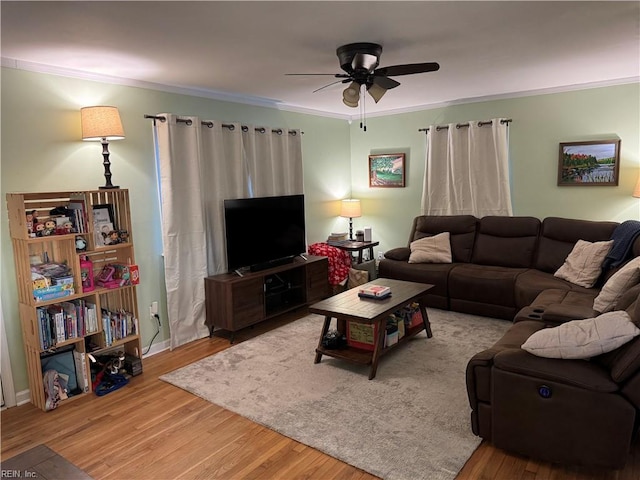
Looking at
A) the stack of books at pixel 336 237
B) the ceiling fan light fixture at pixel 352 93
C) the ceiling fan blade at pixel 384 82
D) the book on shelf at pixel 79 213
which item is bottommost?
the stack of books at pixel 336 237

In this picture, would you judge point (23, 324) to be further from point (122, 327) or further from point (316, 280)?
point (316, 280)

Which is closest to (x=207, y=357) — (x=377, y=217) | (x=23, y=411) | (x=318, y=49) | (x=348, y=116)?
(x=23, y=411)

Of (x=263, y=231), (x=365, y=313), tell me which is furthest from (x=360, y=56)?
(x=263, y=231)

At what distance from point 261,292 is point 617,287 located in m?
3.00

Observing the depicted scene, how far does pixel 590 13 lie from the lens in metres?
2.56

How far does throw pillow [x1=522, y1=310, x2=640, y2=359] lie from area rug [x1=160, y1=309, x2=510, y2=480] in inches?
28.2

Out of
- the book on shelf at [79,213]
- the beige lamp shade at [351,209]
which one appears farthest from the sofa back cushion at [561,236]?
the book on shelf at [79,213]

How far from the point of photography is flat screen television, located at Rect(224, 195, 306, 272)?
4.41 metres

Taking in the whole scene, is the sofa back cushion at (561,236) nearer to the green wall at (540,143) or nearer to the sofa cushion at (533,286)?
the sofa cushion at (533,286)

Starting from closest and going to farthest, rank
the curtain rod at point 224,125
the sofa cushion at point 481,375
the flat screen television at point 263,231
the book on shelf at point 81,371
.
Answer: the sofa cushion at point 481,375 < the book on shelf at point 81,371 < the curtain rod at point 224,125 < the flat screen television at point 263,231

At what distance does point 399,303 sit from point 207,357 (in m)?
1.77

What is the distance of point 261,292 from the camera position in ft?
14.7

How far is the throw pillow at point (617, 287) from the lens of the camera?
3.05 metres

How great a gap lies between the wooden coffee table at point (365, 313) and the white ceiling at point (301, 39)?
1.89 meters
